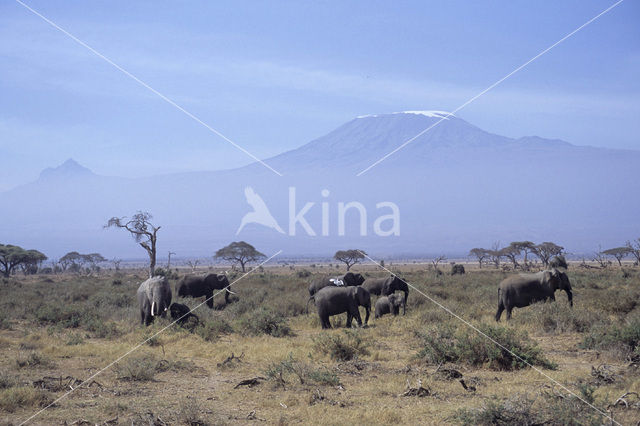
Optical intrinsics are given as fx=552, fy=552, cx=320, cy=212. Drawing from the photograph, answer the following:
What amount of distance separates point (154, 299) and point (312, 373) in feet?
25.1

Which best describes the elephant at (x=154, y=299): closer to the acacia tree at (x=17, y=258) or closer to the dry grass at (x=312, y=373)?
the dry grass at (x=312, y=373)

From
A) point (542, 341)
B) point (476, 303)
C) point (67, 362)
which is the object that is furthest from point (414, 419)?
point (476, 303)

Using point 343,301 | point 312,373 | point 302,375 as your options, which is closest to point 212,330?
point 343,301

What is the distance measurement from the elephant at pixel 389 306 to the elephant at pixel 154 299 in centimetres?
719

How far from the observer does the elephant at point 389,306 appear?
62.7ft

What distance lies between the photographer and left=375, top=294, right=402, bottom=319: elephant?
19.1 m

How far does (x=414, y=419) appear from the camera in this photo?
24.8 ft

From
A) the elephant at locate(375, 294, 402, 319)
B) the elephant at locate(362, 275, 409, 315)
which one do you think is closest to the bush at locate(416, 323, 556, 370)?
the elephant at locate(375, 294, 402, 319)

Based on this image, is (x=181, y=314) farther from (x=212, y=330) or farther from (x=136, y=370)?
(x=136, y=370)

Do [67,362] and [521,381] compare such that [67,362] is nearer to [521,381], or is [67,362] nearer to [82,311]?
[82,311]

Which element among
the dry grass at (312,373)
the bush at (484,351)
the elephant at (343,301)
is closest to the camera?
the dry grass at (312,373)

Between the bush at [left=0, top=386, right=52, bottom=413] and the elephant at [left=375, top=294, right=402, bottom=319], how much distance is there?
40.0 ft

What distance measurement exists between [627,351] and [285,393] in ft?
22.0

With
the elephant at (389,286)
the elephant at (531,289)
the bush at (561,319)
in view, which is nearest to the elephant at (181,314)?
the elephant at (389,286)
